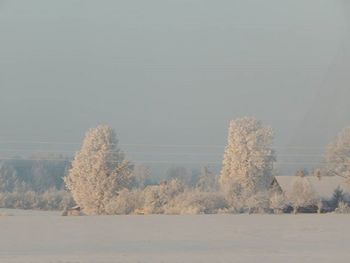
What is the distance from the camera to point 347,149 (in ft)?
151

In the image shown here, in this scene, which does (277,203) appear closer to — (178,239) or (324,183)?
(324,183)

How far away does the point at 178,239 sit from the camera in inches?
819

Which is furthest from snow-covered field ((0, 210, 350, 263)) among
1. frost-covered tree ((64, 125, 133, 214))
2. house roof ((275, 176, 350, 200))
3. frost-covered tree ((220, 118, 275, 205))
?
frost-covered tree ((220, 118, 275, 205))

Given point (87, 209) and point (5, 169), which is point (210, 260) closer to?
point (87, 209)

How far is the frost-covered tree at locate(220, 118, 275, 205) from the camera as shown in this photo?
1887 inches

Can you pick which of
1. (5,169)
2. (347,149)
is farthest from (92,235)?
(5,169)

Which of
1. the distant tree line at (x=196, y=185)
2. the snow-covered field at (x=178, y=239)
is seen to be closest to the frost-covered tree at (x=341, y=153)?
the distant tree line at (x=196, y=185)

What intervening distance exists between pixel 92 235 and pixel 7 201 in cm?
3539

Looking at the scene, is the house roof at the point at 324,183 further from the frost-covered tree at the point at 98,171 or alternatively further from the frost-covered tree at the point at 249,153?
the frost-covered tree at the point at 98,171

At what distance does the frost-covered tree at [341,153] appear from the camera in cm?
Result: 4594

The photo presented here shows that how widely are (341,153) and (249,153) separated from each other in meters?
6.63

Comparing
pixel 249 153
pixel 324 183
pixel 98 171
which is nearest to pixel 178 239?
pixel 98 171

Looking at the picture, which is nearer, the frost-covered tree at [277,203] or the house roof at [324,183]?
the frost-covered tree at [277,203]

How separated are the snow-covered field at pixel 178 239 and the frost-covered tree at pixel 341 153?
17.4m
